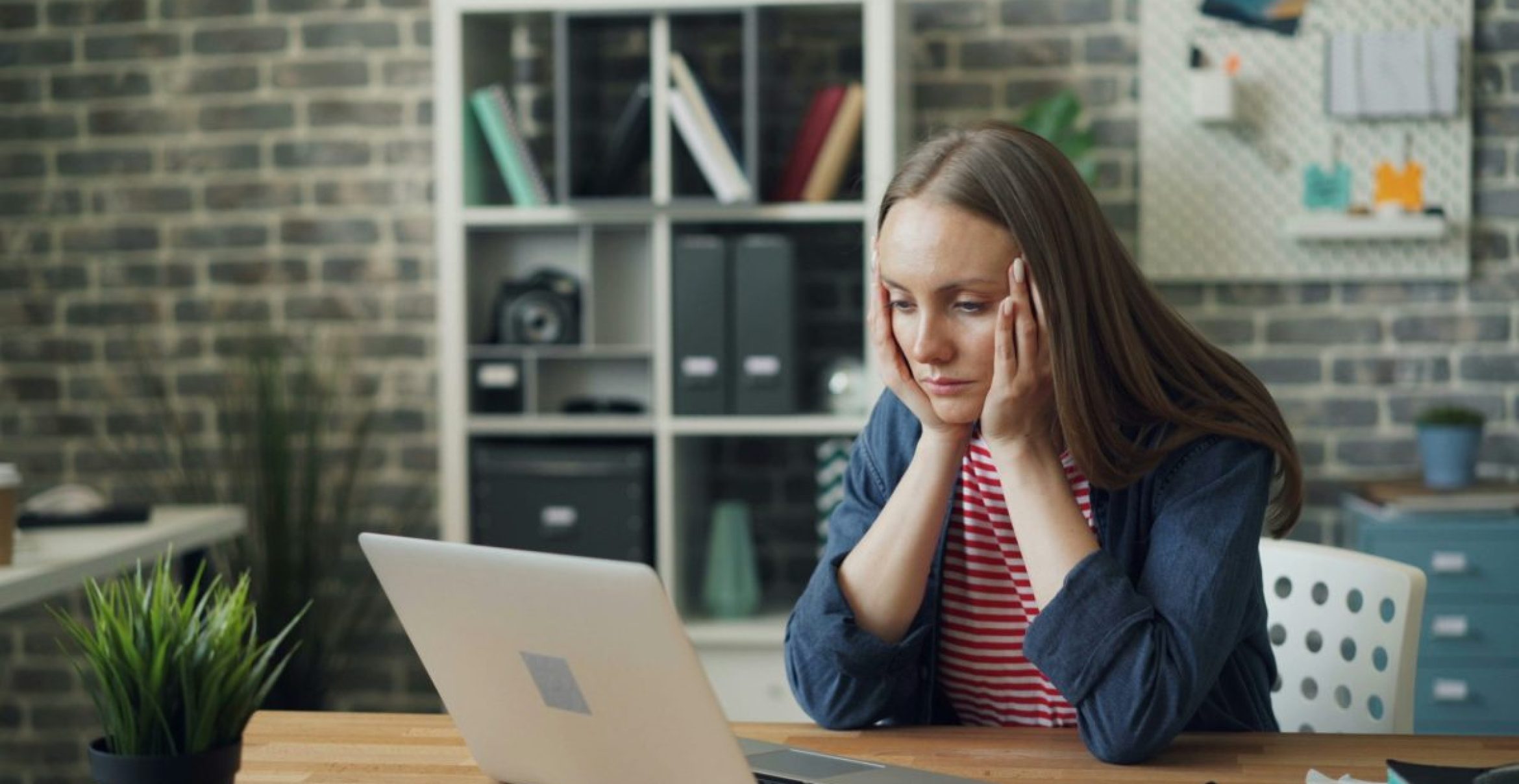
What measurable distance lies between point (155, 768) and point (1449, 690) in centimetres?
275

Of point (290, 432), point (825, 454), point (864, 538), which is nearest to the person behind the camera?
point (864, 538)

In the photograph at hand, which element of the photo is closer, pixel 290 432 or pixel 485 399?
pixel 485 399

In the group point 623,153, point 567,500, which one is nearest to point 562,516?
point 567,500

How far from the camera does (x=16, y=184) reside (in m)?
4.06

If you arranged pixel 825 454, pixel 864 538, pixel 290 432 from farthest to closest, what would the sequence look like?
pixel 290 432 → pixel 825 454 → pixel 864 538

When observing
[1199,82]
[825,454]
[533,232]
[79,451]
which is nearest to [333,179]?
[533,232]

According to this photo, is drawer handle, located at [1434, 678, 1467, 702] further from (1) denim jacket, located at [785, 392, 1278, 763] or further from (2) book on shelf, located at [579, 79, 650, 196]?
(2) book on shelf, located at [579, 79, 650, 196]

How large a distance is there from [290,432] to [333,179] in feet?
2.09

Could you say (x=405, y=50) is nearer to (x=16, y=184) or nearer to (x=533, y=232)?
(x=533, y=232)

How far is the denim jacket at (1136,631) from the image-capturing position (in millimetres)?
1509

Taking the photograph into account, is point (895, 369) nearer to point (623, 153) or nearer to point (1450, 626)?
point (623, 153)

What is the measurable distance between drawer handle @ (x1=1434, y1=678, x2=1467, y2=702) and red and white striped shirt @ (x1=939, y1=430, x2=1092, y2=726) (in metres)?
1.85

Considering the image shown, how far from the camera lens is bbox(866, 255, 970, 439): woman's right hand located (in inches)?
66.9

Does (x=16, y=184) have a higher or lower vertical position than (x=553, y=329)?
higher
